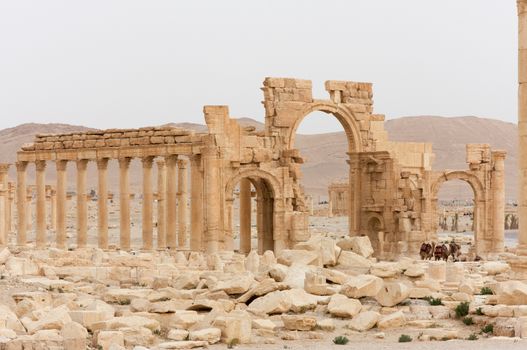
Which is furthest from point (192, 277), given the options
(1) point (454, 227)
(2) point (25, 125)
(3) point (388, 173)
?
(2) point (25, 125)

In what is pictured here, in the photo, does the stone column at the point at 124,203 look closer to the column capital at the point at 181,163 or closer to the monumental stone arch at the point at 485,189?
the column capital at the point at 181,163

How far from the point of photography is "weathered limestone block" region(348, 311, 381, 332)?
24.9 m

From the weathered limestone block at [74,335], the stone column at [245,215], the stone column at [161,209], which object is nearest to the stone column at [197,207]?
the stone column at [161,209]

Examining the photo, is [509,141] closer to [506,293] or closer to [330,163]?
[330,163]

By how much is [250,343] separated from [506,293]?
17.9 feet

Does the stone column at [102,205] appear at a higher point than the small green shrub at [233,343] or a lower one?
higher

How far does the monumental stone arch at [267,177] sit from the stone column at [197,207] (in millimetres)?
48

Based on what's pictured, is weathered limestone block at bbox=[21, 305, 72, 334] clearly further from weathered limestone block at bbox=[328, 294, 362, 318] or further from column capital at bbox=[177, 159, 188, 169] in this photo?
column capital at bbox=[177, 159, 188, 169]

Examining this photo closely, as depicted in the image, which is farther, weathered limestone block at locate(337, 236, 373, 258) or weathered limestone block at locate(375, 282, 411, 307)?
weathered limestone block at locate(337, 236, 373, 258)

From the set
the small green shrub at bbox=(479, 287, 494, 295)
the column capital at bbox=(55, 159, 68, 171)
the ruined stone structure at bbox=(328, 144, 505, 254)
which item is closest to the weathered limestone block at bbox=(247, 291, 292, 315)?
the small green shrub at bbox=(479, 287, 494, 295)

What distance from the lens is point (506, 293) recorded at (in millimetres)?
25359

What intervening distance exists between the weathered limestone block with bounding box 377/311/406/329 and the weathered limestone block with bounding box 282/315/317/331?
1.32 metres

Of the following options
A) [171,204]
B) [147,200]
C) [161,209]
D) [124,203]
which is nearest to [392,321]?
[171,204]

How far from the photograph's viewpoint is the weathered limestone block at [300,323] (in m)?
24.8
